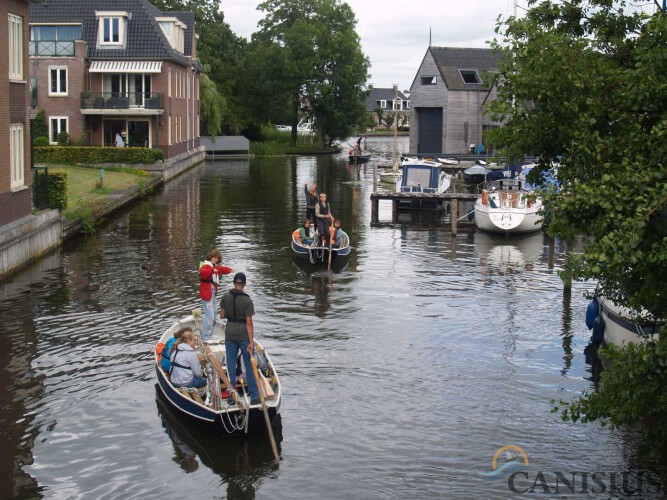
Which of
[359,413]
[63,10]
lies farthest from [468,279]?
[63,10]

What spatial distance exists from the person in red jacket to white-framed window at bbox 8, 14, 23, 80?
1178cm

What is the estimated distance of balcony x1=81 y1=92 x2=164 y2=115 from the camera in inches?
2229

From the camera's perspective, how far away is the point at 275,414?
13984 mm

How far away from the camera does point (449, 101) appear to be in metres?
71.5

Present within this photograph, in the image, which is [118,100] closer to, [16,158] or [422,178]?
[422,178]

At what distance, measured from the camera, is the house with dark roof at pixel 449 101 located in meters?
71.4

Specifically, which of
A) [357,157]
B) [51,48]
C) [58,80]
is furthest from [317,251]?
[357,157]

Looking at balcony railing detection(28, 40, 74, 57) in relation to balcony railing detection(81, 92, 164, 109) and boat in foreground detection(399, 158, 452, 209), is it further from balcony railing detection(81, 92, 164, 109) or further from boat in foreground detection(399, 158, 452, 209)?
boat in foreground detection(399, 158, 452, 209)

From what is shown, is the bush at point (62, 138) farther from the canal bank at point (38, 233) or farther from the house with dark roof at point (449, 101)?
the house with dark roof at point (449, 101)

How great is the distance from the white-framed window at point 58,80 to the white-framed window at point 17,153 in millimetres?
30922

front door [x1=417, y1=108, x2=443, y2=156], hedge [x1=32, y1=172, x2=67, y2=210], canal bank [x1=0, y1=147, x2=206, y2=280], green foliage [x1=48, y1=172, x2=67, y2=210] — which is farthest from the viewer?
front door [x1=417, y1=108, x2=443, y2=156]

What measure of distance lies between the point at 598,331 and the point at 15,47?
61.1 feet

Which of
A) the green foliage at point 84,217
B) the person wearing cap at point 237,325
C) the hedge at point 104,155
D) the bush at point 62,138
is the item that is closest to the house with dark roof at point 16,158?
the green foliage at point 84,217

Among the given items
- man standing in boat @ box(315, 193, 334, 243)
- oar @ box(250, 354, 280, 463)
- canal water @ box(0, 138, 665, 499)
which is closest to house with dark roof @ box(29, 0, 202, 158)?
canal water @ box(0, 138, 665, 499)
